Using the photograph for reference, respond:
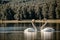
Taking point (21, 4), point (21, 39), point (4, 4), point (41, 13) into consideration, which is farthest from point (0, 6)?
point (21, 39)

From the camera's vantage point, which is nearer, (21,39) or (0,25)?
(21,39)

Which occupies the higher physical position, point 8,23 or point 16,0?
point 16,0

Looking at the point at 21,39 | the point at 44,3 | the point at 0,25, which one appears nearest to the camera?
the point at 21,39

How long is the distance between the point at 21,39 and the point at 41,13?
13.0 ft

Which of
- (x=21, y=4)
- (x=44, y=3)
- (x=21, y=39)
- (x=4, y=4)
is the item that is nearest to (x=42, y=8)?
(x=44, y=3)

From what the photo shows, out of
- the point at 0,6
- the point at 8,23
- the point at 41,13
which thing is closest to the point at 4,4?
the point at 0,6

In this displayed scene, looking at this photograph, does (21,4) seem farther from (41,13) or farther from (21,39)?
(21,39)

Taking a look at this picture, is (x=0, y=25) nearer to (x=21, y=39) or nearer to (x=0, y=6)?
(x=0, y=6)

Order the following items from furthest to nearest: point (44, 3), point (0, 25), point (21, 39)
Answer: point (0, 25)
point (44, 3)
point (21, 39)

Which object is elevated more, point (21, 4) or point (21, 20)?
point (21, 4)

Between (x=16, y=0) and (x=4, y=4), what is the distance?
468 mm

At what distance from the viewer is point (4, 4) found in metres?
9.22

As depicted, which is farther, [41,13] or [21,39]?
[41,13]

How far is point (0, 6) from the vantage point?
9195 mm
